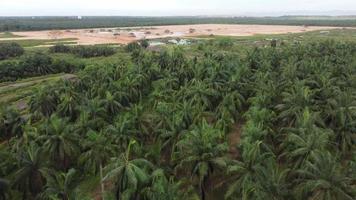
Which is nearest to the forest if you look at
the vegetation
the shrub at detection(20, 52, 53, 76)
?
the vegetation

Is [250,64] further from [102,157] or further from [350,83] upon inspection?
[102,157]

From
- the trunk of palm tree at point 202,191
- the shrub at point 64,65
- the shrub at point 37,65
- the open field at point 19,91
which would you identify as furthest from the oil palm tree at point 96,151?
the shrub at point 64,65

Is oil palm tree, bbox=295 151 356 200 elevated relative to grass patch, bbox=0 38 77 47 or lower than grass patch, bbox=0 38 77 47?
elevated

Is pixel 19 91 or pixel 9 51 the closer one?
pixel 19 91

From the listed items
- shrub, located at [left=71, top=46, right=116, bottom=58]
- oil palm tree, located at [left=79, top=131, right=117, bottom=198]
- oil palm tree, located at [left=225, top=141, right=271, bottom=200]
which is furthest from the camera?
shrub, located at [left=71, top=46, right=116, bottom=58]

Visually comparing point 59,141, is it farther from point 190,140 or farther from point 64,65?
point 64,65

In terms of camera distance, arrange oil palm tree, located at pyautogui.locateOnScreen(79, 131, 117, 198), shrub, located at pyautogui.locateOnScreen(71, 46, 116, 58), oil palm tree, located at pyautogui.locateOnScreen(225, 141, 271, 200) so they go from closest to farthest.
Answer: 1. oil palm tree, located at pyautogui.locateOnScreen(225, 141, 271, 200)
2. oil palm tree, located at pyautogui.locateOnScreen(79, 131, 117, 198)
3. shrub, located at pyautogui.locateOnScreen(71, 46, 116, 58)

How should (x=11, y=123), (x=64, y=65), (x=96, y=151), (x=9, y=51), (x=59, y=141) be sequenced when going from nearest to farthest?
(x=96, y=151) < (x=59, y=141) < (x=11, y=123) < (x=64, y=65) < (x=9, y=51)

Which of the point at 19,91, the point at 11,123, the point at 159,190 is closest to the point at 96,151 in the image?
the point at 159,190

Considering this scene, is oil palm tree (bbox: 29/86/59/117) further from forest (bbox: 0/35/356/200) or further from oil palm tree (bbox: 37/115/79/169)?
oil palm tree (bbox: 37/115/79/169)
